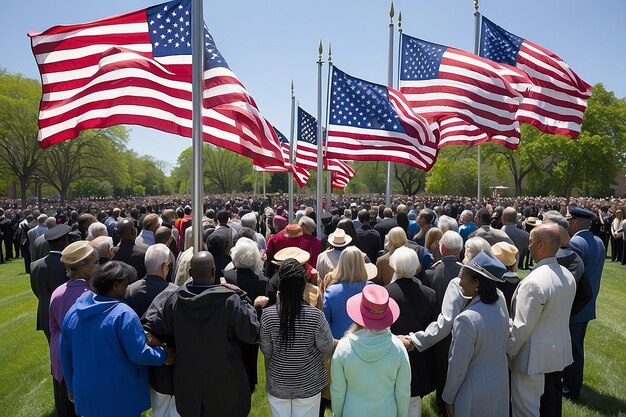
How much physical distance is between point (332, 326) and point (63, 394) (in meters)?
2.85

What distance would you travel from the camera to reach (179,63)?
603 centimetres

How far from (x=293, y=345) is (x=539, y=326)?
232 centimetres

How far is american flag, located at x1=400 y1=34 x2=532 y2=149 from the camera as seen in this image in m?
9.39

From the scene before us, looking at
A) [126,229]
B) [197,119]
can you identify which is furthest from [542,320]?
[126,229]

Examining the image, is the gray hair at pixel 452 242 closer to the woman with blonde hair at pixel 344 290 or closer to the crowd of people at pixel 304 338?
the crowd of people at pixel 304 338

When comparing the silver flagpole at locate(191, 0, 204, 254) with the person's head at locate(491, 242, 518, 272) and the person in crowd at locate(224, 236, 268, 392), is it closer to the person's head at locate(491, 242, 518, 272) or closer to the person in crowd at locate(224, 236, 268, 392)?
the person in crowd at locate(224, 236, 268, 392)

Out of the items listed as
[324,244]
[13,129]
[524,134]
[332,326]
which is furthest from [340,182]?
[524,134]

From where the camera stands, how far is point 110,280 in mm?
3578

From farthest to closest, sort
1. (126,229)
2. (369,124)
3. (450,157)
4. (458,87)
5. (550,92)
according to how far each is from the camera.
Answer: (450,157) → (550,92) → (458,87) → (369,124) → (126,229)

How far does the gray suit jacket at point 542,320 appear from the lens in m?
4.16

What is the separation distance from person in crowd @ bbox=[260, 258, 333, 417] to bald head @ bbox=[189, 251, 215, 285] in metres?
0.52

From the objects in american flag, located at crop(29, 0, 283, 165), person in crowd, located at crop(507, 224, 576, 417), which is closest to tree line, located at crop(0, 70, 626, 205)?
american flag, located at crop(29, 0, 283, 165)

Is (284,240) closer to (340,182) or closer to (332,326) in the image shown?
(332,326)

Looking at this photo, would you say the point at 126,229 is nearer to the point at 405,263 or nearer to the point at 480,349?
the point at 405,263
